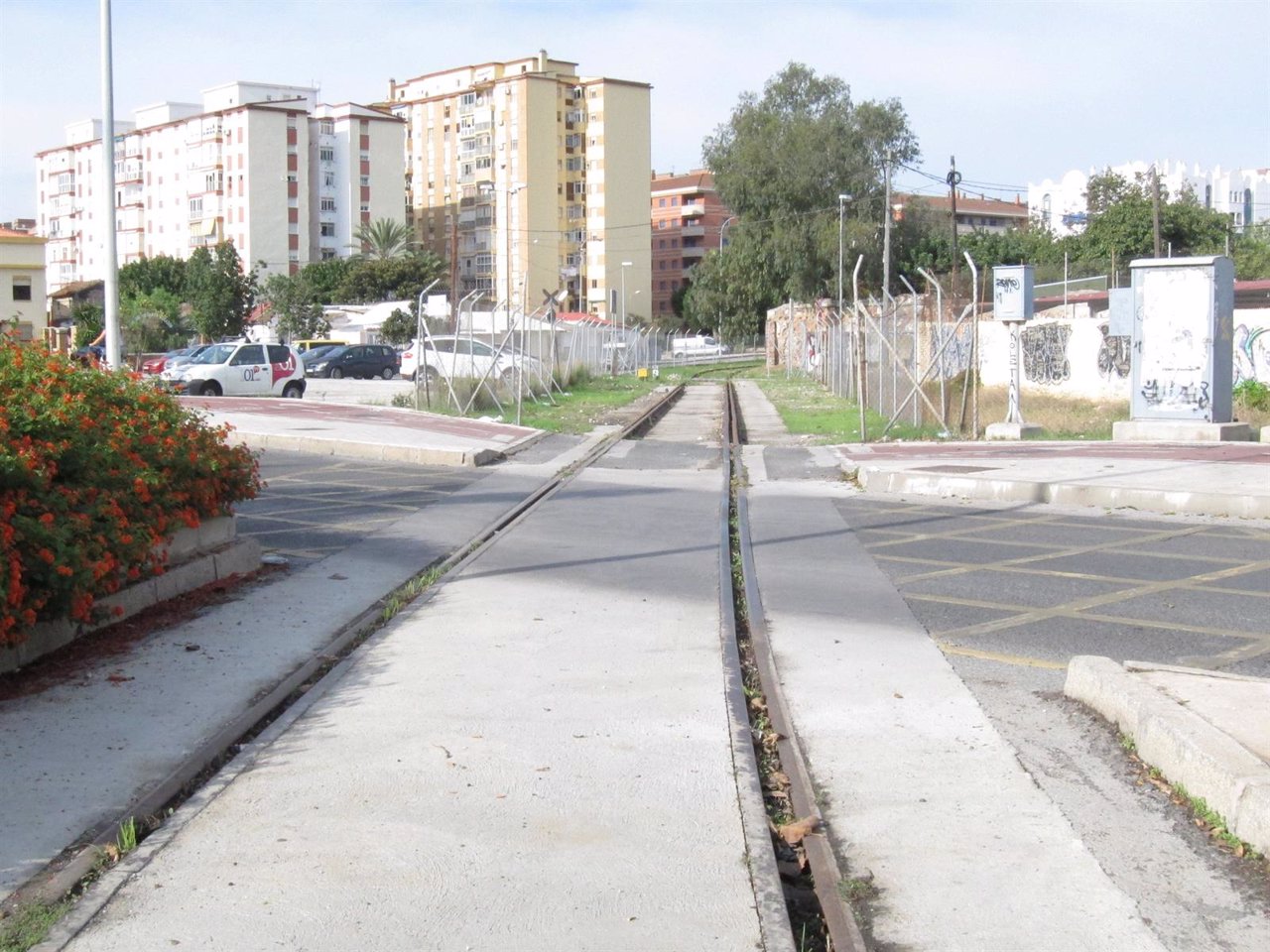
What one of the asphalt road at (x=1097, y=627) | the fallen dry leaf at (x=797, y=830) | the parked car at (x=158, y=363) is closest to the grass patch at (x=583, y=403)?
the parked car at (x=158, y=363)

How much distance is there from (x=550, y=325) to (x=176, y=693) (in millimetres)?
29207

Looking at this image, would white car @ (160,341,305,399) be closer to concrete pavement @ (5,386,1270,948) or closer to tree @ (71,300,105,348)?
tree @ (71,300,105,348)

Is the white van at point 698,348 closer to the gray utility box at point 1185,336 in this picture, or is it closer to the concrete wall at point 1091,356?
the concrete wall at point 1091,356

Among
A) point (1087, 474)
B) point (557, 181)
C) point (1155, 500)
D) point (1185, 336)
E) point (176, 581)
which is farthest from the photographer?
Result: point (557, 181)

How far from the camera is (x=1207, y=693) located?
21.5 feet

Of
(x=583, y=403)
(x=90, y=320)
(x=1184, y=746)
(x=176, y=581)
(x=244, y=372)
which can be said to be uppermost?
(x=90, y=320)

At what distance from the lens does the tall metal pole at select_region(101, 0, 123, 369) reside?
14.7 metres

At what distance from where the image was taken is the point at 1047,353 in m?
35.0

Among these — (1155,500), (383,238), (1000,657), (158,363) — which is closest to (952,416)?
(1155,500)

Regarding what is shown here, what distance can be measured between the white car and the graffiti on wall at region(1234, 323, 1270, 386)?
76.3ft

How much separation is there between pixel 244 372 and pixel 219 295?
4792 cm

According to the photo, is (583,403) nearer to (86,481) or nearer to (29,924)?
(86,481)

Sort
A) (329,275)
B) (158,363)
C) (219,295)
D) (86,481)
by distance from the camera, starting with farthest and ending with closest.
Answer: (329,275) → (219,295) → (158,363) → (86,481)

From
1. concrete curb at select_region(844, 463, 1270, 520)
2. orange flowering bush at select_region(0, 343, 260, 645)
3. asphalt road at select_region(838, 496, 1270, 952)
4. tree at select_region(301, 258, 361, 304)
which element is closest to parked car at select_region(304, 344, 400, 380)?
concrete curb at select_region(844, 463, 1270, 520)
